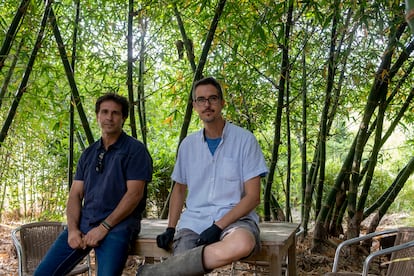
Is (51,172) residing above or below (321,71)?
below

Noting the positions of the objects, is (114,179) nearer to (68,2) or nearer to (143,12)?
(143,12)

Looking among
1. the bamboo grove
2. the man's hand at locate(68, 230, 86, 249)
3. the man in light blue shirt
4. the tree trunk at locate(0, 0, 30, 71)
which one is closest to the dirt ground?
the bamboo grove

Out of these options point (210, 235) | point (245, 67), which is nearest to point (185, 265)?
point (210, 235)

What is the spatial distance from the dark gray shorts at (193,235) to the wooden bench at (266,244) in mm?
74

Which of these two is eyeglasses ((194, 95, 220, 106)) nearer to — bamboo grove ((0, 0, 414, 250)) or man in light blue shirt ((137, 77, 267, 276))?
man in light blue shirt ((137, 77, 267, 276))

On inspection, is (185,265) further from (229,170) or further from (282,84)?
(282,84)

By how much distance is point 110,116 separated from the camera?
245 centimetres

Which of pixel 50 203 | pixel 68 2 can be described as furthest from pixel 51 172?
pixel 68 2

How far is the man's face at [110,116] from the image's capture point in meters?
2.45

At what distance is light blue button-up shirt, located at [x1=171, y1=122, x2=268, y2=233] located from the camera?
2277 millimetres

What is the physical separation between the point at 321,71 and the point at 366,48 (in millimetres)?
382

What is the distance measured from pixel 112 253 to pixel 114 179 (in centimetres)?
35

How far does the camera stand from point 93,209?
241cm

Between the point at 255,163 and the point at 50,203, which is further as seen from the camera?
the point at 50,203
